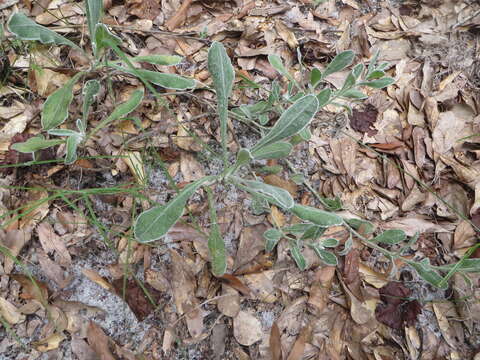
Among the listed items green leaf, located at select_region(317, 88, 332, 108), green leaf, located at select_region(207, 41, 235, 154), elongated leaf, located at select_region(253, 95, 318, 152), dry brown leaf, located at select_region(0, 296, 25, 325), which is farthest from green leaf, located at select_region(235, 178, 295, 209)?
dry brown leaf, located at select_region(0, 296, 25, 325)

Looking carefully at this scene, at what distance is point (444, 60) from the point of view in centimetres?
181

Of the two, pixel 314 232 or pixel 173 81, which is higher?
pixel 173 81

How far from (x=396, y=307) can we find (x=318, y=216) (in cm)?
62

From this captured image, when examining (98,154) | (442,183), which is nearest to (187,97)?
(98,154)

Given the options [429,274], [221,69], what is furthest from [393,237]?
[221,69]

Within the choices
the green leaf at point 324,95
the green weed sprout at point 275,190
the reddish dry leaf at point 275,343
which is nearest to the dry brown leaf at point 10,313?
the green weed sprout at point 275,190

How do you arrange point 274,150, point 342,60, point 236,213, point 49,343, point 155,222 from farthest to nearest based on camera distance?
point 236,213 → point 342,60 → point 49,343 → point 274,150 → point 155,222

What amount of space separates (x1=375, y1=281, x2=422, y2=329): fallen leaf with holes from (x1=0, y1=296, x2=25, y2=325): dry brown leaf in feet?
4.01

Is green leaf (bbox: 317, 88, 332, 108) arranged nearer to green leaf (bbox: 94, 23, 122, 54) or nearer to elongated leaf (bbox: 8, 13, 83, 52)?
green leaf (bbox: 94, 23, 122, 54)

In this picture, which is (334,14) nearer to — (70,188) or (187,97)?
(187,97)

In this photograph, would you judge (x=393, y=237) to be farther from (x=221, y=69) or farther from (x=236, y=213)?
(x=221, y=69)

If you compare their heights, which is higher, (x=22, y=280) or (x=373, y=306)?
(x=22, y=280)

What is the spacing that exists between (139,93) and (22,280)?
2.42 feet

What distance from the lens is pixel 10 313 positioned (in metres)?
1.23
